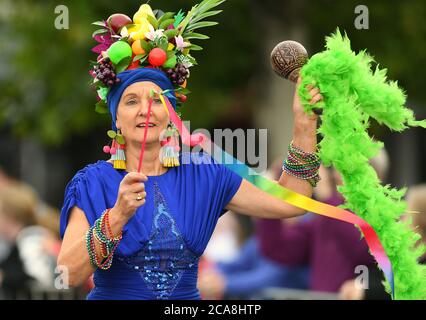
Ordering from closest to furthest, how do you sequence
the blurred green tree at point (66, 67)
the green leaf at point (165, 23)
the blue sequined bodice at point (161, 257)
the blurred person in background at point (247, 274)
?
the blue sequined bodice at point (161, 257), the green leaf at point (165, 23), the blurred person in background at point (247, 274), the blurred green tree at point (66, 67)

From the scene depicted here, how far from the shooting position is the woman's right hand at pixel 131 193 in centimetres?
430

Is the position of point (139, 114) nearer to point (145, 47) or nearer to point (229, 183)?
point (145, 47)

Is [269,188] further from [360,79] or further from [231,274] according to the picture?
[231,274]

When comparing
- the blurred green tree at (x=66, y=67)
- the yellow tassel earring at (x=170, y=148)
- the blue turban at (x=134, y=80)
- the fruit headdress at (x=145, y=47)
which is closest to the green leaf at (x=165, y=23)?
the fruit headdress at (x=145, y=47)

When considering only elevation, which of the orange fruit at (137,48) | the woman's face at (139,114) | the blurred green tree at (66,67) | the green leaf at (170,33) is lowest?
the woman's face at (139,114)

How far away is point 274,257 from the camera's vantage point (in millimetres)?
7965

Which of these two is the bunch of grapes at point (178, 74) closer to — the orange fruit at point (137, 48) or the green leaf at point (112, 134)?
the orange fruit at point (137, 48)

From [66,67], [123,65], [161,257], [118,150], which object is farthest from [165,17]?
[66,67]

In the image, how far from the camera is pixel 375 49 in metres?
12.2

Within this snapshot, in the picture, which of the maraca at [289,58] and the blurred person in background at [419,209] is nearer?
the maraca at [289,58]

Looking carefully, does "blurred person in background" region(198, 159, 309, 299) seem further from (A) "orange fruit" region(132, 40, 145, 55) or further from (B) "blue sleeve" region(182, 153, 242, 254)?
(A) "orange fruit" region(132, 40, 145, 55)

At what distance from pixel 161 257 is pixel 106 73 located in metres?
0.79

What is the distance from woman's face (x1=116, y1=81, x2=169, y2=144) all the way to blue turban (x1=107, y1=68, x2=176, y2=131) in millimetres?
19

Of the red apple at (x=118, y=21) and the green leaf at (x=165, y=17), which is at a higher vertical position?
the green leaf at (x=165, y=17)
